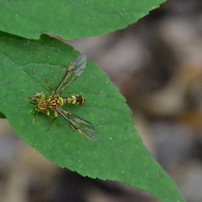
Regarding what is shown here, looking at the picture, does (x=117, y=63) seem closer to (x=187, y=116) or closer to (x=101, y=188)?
(x=187, y=116)

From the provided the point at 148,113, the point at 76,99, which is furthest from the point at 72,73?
the point at 148,113

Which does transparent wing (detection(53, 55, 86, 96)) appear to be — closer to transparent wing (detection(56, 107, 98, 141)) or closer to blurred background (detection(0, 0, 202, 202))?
transparent wing (detection(56, 107, 98, 141))

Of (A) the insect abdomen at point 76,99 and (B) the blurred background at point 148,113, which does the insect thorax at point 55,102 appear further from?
(B) the blurred background at point 148,113

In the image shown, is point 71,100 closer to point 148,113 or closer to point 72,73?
point 72,73

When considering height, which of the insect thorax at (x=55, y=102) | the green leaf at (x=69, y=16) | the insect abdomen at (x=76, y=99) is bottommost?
the insect thorax at (x=55, y=102)

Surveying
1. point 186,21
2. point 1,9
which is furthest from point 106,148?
point 186,21

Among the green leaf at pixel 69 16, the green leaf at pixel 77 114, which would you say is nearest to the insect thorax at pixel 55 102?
the green leaf at pixel 77 114
